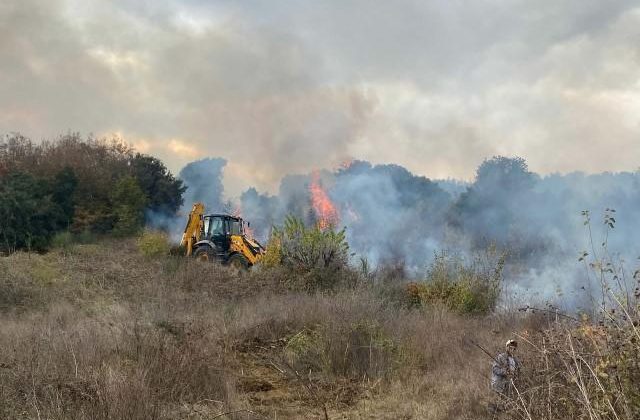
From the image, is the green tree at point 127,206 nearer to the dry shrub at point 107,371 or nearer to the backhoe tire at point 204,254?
the backhoe tire at point 204,254

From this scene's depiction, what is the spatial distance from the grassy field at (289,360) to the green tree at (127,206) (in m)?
14.1

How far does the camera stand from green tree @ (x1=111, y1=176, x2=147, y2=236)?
2745cm

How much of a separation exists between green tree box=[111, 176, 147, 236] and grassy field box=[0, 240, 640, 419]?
1409 cm

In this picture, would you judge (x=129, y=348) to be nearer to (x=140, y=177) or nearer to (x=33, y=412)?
(x=33, y=412)

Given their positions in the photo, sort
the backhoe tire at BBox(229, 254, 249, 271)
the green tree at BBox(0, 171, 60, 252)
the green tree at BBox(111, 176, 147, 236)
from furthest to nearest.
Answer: the green tree at BBox(111, 176, 147, 236) < the green tree at BBox(0, 171, 60, 252) < the backhoe tire at BBox(229, 254, 249, 271)

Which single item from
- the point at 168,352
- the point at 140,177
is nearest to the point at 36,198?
the point at 140,177

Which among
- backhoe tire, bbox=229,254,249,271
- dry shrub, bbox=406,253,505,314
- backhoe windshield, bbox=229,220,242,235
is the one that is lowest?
dry shrub, bbox=406,253,505,314

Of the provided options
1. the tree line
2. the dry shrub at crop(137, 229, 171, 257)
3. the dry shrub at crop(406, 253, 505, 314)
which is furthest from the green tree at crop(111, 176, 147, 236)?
the dry shrub at crop(406, 253, 505, 314)

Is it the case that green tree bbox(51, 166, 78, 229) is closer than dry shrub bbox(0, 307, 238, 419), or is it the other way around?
dry shrub bbox(0, 307, 238, 419)

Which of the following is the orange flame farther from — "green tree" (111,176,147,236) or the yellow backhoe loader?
the yellow backhoe loader

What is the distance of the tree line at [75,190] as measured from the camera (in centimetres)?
2245

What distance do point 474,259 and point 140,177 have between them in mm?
24526

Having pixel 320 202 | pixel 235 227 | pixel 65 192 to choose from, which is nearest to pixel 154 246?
pixel 235 227

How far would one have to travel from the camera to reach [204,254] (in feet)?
67.6
